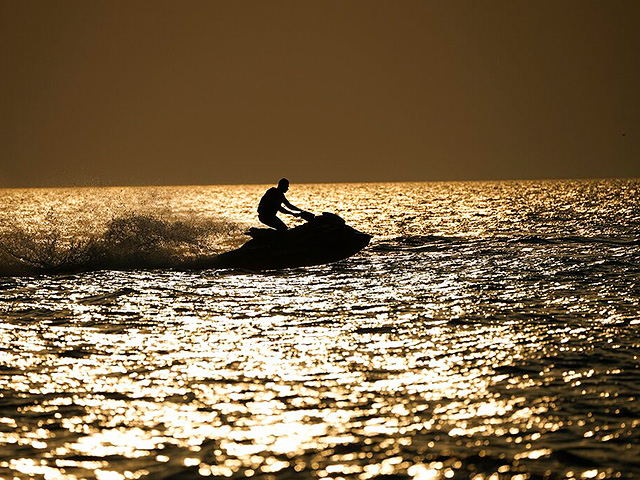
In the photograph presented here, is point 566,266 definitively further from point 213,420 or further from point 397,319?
point 213,420

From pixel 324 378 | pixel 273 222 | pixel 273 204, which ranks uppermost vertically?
pixel 273 204

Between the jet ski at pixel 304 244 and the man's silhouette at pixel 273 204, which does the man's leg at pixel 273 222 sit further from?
the jet ski at pixel 304 244

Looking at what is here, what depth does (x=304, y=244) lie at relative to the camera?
25.5m

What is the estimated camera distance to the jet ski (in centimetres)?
2512

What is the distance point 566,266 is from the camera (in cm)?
2677

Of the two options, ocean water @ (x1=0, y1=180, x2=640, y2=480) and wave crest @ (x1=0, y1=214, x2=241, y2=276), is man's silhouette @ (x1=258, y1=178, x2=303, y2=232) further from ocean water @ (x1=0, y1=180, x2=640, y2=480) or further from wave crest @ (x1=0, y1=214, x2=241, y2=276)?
wave crest @ (x1=0, y1=214, x2=241, y2=276)

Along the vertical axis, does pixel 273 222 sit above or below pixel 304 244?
above

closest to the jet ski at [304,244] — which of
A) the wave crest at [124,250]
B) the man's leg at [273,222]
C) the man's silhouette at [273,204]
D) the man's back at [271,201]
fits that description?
the man's leg at [273,222]

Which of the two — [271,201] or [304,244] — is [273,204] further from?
[304,244]

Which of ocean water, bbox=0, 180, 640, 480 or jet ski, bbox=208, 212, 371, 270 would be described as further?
jet ski, bbox=208, 212, 371, 270

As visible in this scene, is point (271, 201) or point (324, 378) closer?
point (324, 378)

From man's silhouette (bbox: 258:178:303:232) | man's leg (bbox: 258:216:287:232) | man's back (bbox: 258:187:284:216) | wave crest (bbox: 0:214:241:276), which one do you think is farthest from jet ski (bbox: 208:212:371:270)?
wave crest (bbox: 0:214:241:276)

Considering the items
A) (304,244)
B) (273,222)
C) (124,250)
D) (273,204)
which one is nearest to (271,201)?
(273,204)

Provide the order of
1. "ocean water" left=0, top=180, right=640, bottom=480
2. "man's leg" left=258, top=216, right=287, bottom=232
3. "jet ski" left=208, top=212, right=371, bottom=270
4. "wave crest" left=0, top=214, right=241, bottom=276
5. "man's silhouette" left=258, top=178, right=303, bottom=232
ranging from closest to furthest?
"ocean water" left=0, top=180, right=640, bottom=480 < "man's silhouette" left=258, top=178, right=303, bottom=232 < "man's leg" left=258, top=216, right=287, bottom=232 < "jet ski" left=208, top=212, right=371, bottom=270 < "wave crest" left=0, top=214, right=241, bottom=276
